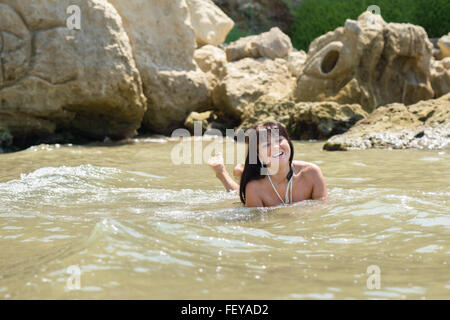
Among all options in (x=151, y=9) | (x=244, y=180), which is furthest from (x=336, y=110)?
(x=244, y=180)

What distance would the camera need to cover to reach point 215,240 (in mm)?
3254

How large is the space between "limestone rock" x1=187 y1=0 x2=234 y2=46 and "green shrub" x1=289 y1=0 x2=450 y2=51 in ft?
20.3

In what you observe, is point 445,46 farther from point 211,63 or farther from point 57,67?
point 57,67

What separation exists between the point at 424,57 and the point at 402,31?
2.40 ft

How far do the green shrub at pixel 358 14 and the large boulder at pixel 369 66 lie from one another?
23.4 feet

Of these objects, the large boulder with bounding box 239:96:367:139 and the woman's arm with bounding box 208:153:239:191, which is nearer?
the woman's arm with bounding box 208:153:239:191

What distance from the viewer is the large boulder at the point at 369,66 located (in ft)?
37.9

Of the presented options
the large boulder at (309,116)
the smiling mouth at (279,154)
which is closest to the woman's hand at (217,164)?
the smiling mouth at (279,154)

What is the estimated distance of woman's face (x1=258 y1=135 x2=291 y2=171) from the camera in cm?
426

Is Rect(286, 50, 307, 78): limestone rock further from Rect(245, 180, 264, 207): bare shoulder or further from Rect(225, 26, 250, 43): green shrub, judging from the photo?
Rect(245, 180, 264, 207): bare shoulder

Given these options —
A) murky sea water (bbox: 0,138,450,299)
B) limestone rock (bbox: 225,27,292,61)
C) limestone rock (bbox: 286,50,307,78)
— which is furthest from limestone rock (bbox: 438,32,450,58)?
murky sea water (bbox: 0,138,450,299)

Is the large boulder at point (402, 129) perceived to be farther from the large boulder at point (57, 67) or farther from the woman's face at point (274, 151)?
the woman's face at point (274, 151)

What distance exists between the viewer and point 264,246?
317 cm
